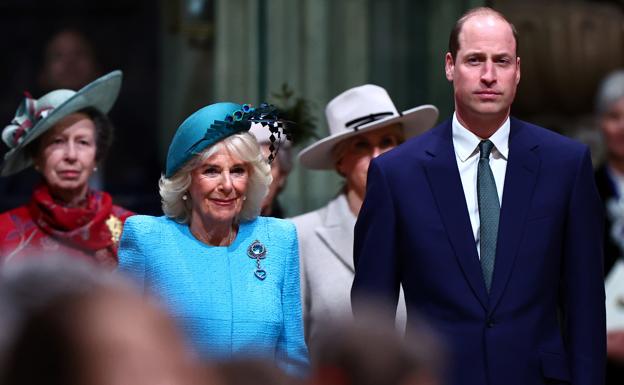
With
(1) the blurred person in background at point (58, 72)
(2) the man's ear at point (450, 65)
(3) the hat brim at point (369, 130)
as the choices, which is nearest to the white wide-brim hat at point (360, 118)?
(3) the hat brim at point (369, 130)

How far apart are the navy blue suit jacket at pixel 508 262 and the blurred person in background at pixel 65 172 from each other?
1305 mm

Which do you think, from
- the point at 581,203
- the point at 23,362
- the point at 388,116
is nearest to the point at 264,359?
the point at 23,362

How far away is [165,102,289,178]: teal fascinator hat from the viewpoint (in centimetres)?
431

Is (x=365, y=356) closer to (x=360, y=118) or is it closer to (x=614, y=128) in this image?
(x=360, y=118)

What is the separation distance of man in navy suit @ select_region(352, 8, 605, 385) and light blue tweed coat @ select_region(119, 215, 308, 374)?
0.27 m

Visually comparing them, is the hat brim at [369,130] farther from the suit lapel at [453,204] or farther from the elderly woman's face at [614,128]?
the elderly woman's face at [614,128]

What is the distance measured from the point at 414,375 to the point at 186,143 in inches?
106

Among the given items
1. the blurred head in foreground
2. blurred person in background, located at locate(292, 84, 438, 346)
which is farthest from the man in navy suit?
the blurred head in foreground

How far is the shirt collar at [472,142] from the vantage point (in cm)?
448

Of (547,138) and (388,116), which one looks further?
(388,116)

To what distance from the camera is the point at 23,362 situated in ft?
5.10

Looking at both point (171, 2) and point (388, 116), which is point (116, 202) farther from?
point (388, 116)

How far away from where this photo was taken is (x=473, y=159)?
4.49 m

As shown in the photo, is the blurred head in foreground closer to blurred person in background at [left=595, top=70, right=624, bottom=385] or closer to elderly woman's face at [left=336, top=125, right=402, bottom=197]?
elderly woman's face at [left=336, top=125, right=402, bottom=197]
